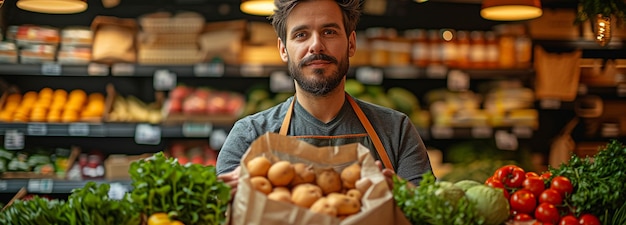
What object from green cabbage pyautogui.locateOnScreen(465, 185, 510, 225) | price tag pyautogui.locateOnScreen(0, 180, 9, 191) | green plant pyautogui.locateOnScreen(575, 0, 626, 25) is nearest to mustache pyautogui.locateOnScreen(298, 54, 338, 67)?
green cabbage pyautogui.locateOnScreen(465, 185, 510, 225)

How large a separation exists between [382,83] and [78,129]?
2581 mm

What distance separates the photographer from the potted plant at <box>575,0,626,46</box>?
3.69 m

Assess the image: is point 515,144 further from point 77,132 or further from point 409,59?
point 77,132

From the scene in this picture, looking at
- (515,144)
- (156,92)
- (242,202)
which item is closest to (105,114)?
(156,92)

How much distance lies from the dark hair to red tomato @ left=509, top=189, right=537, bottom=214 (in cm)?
88

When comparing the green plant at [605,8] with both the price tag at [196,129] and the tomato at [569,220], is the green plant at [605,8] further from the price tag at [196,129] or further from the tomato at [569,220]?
the price tag at [196,129]

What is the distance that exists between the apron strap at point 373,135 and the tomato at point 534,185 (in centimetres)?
50

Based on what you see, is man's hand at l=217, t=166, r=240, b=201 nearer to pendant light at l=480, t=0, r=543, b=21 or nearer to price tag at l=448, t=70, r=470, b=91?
pendant light at l=480, t=0, r=543, b=21

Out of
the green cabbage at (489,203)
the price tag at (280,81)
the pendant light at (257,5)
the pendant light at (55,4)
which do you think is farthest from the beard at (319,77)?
the price tag at (280,81)

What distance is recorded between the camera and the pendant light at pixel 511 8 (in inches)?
178

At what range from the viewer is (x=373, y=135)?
271 centimetres

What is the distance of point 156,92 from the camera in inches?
236

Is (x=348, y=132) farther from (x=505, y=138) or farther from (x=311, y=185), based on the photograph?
(x=505, y=138)

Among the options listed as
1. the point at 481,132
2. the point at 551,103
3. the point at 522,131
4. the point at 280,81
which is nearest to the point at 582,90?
the point at 551,103
